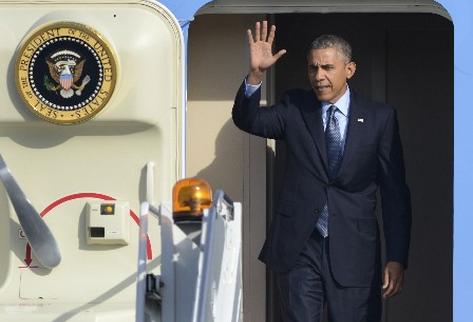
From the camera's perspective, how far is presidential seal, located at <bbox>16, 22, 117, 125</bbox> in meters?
4.93

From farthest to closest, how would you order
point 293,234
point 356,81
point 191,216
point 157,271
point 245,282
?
point 356,81 → point 245,282 → point 293,234 → point 157,271 → point 191,216

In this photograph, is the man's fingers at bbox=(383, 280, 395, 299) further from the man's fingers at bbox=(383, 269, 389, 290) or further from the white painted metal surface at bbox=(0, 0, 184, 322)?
the white painted metal surface at bbox=(0, 0, 184, 322)

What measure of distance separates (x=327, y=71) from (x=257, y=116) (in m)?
0.32

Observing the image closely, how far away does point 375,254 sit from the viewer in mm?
5445

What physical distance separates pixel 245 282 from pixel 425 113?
1.13 metres

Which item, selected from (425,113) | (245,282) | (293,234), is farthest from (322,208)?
(425,113)

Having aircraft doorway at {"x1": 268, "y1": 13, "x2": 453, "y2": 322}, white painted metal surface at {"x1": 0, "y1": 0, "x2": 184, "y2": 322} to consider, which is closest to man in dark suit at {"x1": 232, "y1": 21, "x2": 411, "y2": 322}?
white painted metal surface at {"x1": 0, "y1": 0, "x2": 184, "y2": 322}

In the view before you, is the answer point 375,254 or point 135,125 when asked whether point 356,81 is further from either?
point 135,125

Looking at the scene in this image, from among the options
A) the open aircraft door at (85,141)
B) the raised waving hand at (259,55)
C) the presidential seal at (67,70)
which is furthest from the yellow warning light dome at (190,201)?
the raised waving hand at (259,55)

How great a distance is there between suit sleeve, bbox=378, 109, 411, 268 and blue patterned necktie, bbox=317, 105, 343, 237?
171 millimetres

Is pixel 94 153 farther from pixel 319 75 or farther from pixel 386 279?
pixel 386 279

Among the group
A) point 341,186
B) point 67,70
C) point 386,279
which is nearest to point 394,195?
→ point 341,186

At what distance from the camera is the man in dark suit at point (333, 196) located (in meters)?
5.35

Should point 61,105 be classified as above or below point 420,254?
above
